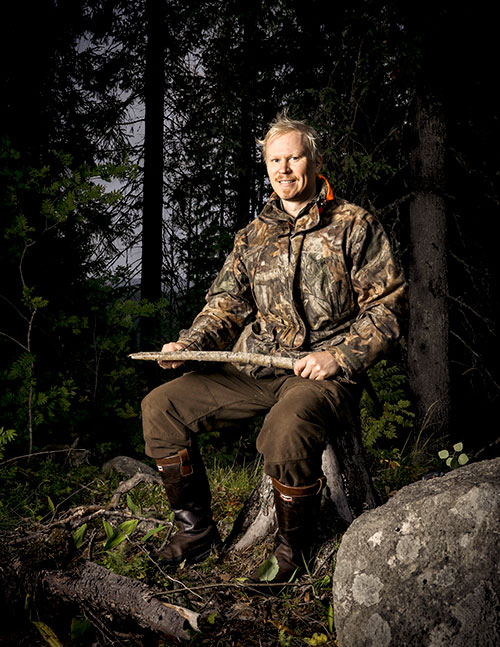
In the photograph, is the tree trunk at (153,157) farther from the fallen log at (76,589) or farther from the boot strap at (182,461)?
the fallen log at (76,589)

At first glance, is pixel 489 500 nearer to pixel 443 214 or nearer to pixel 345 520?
pixel 345 520

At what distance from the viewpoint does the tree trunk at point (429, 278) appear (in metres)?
6.32

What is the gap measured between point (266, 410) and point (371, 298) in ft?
2.98

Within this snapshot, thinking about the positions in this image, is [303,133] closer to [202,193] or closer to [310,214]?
[310,214]

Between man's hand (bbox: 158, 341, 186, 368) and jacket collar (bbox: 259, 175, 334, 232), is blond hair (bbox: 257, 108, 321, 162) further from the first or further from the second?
man's hand (bbox: 158, 341, 186, 368)

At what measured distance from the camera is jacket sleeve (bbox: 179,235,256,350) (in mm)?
3383

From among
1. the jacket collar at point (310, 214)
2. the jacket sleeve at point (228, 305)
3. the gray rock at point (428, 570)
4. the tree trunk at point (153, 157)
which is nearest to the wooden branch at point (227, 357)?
the jacket sleeve at point (228, 305)

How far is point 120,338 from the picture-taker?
521 cm

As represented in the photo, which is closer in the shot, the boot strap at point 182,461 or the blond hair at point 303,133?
the boot strap at point 182,461

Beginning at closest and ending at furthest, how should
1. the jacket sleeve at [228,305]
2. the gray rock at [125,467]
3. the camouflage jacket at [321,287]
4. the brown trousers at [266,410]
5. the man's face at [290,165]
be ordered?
the brown trousers at [266,410] → the camouflage jacket at [321,287] → the man's face at [290,165] → the jacket sleeve at [228,305] → the gray rock at [125,467]

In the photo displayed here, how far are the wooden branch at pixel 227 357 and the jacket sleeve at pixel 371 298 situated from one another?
28 centimetres

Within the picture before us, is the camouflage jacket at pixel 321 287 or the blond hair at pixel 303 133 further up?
the blond hair at pixel 303 133

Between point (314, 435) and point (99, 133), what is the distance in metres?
7.10

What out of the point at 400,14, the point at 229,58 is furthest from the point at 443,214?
the point at 229,58
